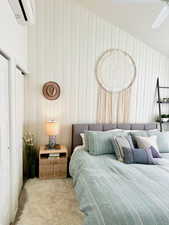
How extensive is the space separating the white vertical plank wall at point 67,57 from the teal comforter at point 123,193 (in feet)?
4.25

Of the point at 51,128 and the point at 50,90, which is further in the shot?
the point at 50,90

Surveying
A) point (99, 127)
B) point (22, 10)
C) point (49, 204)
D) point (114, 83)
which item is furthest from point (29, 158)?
point (22, 10)

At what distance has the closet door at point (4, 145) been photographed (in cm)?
162

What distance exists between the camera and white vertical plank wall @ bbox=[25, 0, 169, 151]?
313cm

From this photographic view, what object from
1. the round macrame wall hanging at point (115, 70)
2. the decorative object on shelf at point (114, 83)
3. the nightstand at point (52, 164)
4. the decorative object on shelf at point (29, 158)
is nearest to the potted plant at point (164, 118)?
the decorative object on shelf at point (114, 83)

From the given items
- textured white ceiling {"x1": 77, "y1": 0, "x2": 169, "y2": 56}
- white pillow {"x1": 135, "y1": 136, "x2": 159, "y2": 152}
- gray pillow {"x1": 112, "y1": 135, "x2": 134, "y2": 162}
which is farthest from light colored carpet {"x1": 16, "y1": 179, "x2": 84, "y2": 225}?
textured white ceiling {"x1": 77, "y1": 0, "x2": 169, "y2": 56}

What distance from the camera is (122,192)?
153 centimetres

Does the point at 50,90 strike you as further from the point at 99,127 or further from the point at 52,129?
the point at 99,127

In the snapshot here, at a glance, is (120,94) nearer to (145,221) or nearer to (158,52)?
(158,52)

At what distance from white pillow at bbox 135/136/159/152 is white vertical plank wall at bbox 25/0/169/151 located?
1.03 m

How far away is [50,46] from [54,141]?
1830 mm

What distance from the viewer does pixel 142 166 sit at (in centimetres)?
222

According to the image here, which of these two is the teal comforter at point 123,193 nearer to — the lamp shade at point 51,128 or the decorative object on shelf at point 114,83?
the lamp shade at point 51,128

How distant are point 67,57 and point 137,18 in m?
1.40
